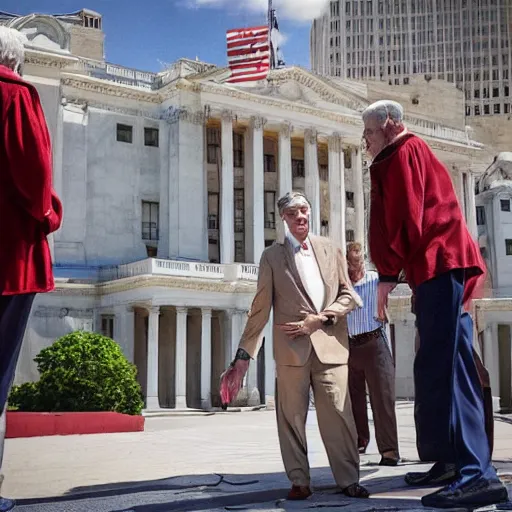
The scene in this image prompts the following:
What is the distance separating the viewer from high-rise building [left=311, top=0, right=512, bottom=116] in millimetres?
117062

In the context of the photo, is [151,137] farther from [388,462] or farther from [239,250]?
[388,462]

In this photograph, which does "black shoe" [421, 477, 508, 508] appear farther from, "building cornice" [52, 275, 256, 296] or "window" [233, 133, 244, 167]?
A: "window" [233, 133, 244, 167]

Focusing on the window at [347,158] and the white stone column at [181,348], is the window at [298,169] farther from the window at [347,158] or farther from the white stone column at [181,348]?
the white stone column at [181,348]

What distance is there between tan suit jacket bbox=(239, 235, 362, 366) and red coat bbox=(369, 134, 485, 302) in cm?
59

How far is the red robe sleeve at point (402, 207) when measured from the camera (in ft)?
17.7

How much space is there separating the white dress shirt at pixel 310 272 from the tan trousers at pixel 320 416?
1.53 feet

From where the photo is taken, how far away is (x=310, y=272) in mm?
6141

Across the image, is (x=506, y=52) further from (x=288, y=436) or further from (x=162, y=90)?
(x=288, y=436)

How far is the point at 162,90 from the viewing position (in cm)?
3912

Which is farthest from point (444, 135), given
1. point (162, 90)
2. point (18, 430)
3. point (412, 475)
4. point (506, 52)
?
point (506, 52)

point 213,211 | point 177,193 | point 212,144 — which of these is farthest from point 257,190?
point 177,193

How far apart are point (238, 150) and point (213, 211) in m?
3.75

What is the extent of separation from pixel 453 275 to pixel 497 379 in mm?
34187

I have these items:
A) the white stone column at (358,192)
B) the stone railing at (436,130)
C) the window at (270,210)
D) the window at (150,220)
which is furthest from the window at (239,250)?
the stone railing at (436,130)
